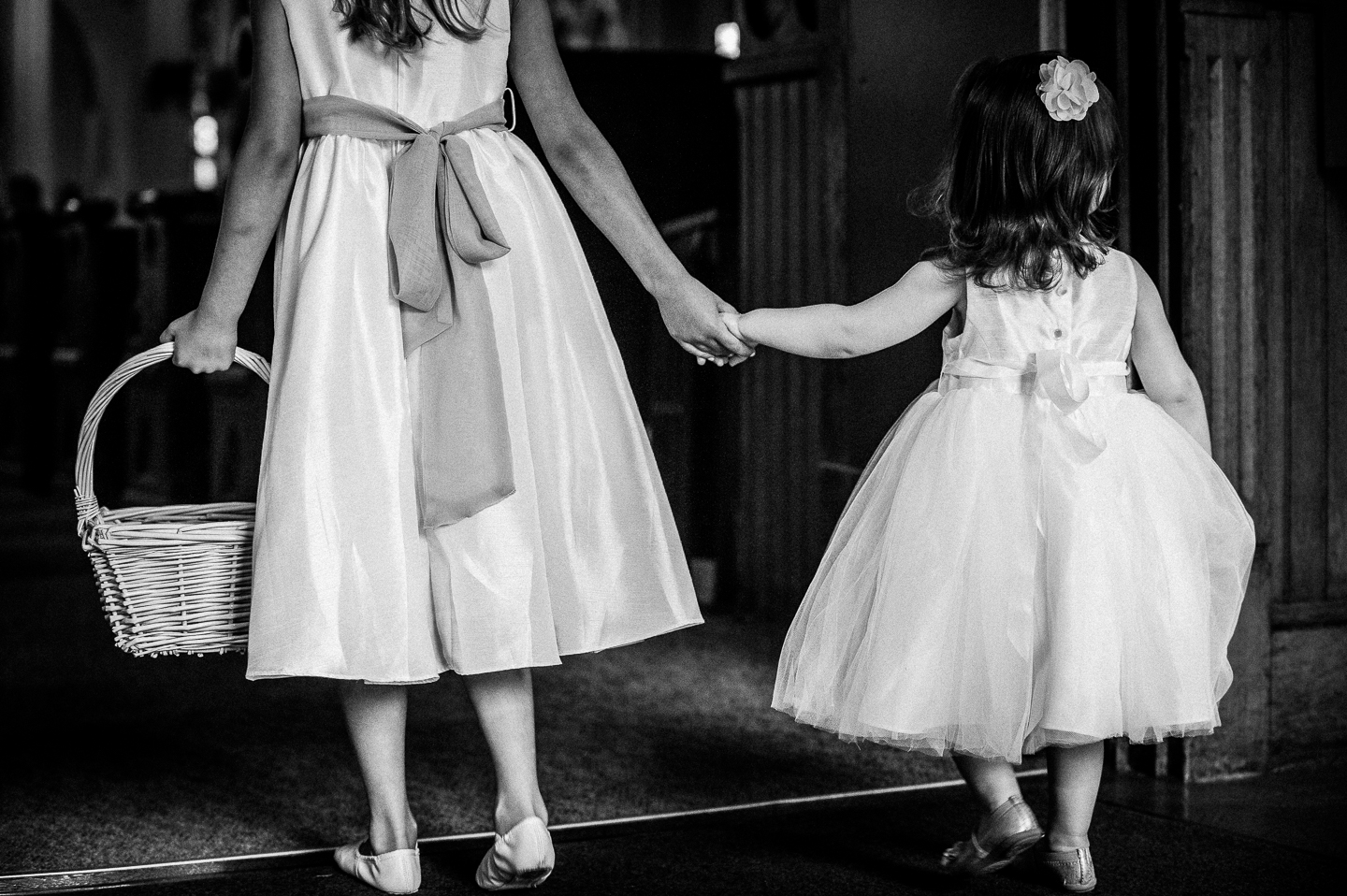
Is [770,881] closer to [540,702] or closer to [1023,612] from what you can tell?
[1023,612]

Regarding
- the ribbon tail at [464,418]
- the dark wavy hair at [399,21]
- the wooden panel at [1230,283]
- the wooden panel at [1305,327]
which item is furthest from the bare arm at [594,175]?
the wooden panel at [1305,327]

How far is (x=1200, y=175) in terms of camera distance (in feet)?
8.14

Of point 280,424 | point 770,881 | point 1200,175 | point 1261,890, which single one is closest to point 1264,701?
point 1261,890

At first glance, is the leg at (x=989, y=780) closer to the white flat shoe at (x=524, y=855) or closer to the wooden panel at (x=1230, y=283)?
the white flat shoe at (x=524, y=855)

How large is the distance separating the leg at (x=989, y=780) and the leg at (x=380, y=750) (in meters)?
0.71

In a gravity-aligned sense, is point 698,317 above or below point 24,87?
below

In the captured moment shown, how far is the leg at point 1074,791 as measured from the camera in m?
1.86

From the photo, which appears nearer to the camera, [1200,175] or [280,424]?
[280,424]

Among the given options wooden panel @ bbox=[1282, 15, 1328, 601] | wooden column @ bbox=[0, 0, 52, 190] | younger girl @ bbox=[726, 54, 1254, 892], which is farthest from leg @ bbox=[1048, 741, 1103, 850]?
wooden column @ bbox=[0, 0, 52, 190]

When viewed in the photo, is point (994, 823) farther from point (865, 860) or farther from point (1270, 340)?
point (1270, 340)

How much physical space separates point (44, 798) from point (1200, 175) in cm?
214

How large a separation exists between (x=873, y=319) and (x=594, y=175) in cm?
41

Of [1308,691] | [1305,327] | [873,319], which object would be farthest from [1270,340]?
[873,319]

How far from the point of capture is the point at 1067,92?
72.6 inches
